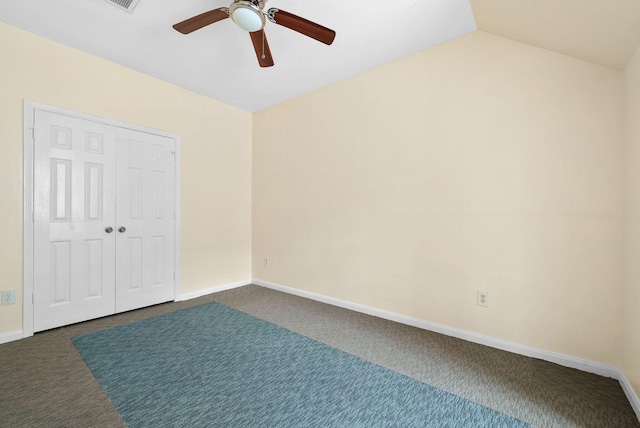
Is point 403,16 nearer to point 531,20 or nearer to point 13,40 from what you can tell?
point 531,20

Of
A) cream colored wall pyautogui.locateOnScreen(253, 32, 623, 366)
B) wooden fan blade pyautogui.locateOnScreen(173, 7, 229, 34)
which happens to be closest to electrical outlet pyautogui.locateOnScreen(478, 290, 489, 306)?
cream colored wall pyautogui.locateOnScreen(253, 32, 623, 366)

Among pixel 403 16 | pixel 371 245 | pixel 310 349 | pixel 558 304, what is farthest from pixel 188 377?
pixel 403 16

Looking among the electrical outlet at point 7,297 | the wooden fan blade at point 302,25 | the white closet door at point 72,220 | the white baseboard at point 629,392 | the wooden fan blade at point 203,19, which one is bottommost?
the white baseboard at point 629,392

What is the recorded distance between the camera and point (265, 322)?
2.79m

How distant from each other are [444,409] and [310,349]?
1025 mm

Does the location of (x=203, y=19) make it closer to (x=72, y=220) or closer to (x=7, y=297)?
(x=72, y=220)

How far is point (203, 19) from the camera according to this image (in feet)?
6.24

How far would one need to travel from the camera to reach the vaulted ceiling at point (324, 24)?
1.66 metres

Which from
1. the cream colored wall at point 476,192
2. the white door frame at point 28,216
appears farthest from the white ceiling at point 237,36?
the white door frame at point 28,216

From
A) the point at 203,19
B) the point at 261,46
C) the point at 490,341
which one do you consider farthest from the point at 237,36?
the point at 490,341

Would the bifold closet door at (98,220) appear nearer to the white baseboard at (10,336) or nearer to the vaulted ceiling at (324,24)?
the white baseboard at (10,336)

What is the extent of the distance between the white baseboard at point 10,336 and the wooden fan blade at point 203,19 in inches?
112

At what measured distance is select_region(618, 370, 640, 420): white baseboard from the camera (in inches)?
59.5

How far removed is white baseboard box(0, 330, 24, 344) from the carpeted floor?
0.24 ft
